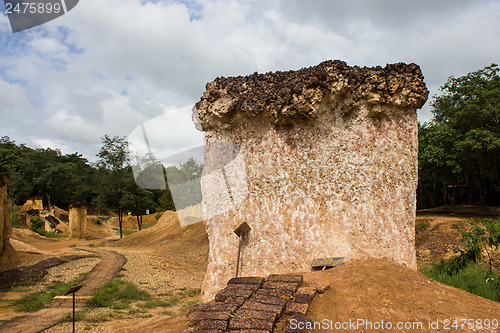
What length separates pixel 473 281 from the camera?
529cm

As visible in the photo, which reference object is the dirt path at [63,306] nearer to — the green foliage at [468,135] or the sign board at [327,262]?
the sign board at [327,262]

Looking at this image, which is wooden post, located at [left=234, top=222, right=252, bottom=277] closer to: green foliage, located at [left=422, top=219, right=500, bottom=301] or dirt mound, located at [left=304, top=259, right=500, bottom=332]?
dirt mound, located at [left=304, top=259, right=500, bottom=332]

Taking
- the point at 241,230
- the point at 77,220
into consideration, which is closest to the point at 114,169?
the point at 77,220

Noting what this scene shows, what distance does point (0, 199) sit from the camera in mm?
9445

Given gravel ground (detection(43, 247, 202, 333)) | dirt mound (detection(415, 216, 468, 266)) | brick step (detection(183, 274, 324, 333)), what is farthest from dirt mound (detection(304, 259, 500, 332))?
dirt mound (detection(415, 216, 468, 266))

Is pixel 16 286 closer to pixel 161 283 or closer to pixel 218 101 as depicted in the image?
pixel 161 283

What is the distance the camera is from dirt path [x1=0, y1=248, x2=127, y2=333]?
16.0 feet

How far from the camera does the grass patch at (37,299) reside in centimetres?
603

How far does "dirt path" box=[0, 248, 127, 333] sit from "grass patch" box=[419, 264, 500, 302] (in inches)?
251

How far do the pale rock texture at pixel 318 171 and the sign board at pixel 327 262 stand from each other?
0.08 m

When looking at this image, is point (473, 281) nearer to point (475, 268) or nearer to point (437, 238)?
point (475, 268)

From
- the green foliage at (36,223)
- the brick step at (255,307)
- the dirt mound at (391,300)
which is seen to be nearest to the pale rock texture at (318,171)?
the dirt mound at (391,300)

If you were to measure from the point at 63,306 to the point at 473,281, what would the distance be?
282 inches

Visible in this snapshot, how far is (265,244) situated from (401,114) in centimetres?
248
